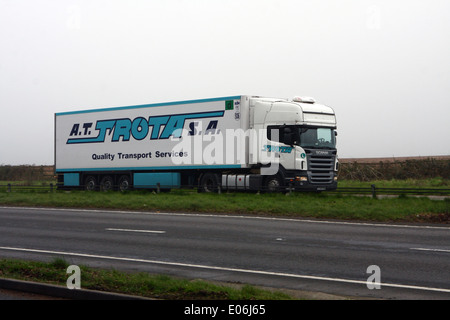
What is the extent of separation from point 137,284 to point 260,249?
4.90 metres

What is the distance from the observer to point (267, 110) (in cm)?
2800

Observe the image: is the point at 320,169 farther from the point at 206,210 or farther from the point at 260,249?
the point at 260,249

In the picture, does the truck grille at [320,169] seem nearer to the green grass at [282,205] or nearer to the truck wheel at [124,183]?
the green grass at [282,205]

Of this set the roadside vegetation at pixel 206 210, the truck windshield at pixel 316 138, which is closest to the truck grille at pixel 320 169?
the truck windshield at pixel 316 138

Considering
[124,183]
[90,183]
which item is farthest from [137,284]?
[90,183]

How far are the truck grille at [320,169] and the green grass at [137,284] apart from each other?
59.5 feet

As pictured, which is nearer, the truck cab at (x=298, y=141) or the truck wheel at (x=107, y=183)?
the truck cab at (x=298, y=141)

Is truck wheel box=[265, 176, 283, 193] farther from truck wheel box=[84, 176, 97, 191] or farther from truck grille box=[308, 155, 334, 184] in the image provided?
truck wheel box=[84, 176, 97, 191]

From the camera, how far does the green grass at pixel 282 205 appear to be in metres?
20.0

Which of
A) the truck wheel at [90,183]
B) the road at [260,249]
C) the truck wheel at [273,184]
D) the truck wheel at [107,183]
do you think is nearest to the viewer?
the road at [260,249]
